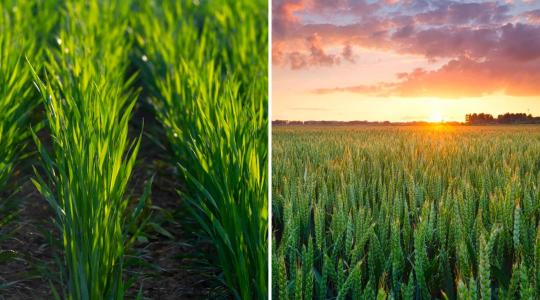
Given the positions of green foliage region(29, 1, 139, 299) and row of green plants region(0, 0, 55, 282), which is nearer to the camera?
green foliage region(29, 1, 139, 299)

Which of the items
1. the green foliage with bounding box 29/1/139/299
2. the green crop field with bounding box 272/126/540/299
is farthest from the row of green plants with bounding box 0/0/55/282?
the green crop field with bounding box 272/126/540/299

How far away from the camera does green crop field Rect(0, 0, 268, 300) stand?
6.50 ft

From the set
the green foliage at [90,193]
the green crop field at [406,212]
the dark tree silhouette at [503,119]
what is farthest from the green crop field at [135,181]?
the dark tree silhouette at [503,119]

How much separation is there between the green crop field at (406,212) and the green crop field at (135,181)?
0.27 metres

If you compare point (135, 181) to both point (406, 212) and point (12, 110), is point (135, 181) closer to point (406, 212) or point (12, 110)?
point (12, 110)

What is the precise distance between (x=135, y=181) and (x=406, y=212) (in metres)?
2.01

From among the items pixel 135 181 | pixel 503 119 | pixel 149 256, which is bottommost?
pixel 149 256

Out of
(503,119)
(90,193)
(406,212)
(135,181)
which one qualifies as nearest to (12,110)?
(135,181)

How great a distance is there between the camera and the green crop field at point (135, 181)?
198cm

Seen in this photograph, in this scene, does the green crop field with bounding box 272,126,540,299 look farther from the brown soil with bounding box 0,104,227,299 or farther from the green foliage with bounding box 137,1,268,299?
the brown soil with bounding box 0,104,227,299

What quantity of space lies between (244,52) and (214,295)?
1388 mm

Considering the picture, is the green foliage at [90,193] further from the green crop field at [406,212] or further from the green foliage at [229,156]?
the green crop field at [406,212]

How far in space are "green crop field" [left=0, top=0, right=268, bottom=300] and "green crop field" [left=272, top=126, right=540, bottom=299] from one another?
0.89ft

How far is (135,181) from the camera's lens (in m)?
3.34
